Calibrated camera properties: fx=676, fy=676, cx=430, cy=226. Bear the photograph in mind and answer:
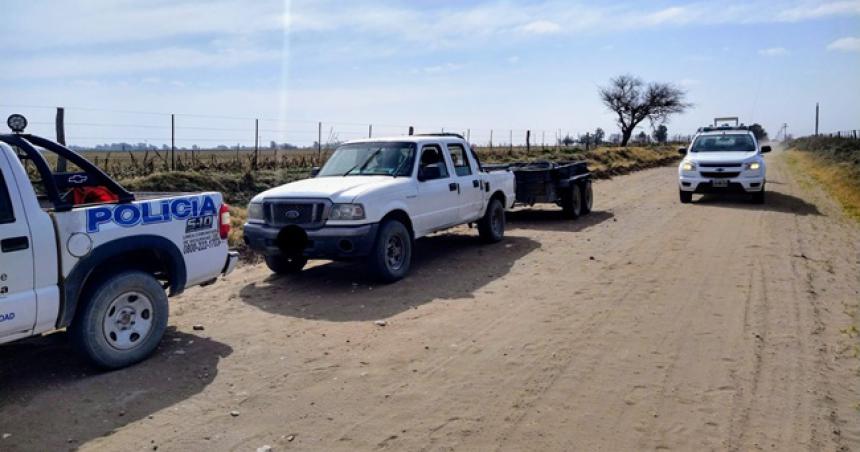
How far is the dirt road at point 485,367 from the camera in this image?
13.5 ft

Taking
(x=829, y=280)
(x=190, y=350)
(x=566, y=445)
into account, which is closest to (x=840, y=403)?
(x=566, y=445)

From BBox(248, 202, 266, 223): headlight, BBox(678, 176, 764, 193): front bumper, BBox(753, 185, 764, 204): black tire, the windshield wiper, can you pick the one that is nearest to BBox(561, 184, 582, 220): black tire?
BBox(678, 176, 764, 193): front bumper

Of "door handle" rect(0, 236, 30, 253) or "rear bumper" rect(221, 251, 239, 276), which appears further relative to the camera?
"rear bumper" rect(221, 251, 239, 276)

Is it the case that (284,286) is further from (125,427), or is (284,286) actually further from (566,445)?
(566,445)

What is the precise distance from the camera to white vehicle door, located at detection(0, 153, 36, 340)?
4.45m

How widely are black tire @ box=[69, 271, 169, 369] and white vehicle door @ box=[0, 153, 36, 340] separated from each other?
438mm

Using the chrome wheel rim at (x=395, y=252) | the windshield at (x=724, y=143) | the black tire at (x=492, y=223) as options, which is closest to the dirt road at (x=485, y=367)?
the chrome wheel rim at (x=395, y=252)

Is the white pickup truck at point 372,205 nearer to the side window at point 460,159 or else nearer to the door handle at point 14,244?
the side window at point 460,159

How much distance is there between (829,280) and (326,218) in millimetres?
→ 6008

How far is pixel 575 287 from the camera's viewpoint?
7.85 metres

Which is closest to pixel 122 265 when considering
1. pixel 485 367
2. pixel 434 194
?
pixel 485 367

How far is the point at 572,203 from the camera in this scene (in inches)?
561

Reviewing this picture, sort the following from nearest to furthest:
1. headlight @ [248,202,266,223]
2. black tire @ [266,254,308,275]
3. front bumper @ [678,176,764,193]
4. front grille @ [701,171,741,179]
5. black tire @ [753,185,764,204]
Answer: headlight @ [248,202,266,223]
black tire @ [266,254,308,275]
front bumper @ [678,176,764,193]
front grille @ [701,171,741,179]
black tire @ [753,185,764,204]

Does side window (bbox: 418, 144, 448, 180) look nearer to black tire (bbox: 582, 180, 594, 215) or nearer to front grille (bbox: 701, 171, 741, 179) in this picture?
black tire (bbox: 582, 180, 594, 215)
